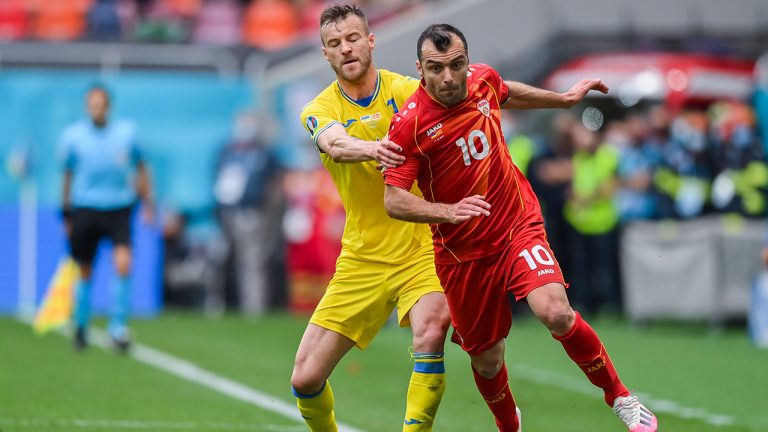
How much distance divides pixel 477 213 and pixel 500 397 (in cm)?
138

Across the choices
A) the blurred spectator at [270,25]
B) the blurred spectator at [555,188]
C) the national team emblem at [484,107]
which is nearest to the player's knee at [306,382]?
the national team emblem at [484,107]

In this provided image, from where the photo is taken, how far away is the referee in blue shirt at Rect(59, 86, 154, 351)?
14469 mm

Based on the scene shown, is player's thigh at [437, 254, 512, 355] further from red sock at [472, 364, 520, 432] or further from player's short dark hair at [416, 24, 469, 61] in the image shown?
player's short dark hair at [416, 24, 469, 61]

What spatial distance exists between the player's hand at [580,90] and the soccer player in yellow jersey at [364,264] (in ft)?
2.85

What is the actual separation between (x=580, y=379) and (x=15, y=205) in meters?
10.2

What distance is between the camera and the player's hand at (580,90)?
818 centimetres

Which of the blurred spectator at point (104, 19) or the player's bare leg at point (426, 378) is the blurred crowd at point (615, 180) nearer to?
the blurred spectator at point (104, 19)

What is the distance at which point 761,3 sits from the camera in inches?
942

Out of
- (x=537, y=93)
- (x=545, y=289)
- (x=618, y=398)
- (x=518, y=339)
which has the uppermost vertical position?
(x=537, y=93)

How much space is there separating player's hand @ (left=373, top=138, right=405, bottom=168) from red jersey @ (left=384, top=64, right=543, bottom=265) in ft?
0.41

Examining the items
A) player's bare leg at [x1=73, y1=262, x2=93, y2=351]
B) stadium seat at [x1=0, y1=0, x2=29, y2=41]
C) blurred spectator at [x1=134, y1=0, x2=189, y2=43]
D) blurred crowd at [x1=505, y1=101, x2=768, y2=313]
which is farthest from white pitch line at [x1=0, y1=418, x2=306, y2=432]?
stadium seat at [x1=0, y1=0, x2=29, y2=41]

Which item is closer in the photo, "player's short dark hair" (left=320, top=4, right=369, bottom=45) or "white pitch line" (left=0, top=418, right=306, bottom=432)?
"player's short dark hair" (left=320, top=4, right=369, bottom=45)

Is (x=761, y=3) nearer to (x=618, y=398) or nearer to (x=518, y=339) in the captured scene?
(x=518, y=339)

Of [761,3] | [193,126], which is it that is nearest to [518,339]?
[193,126]
